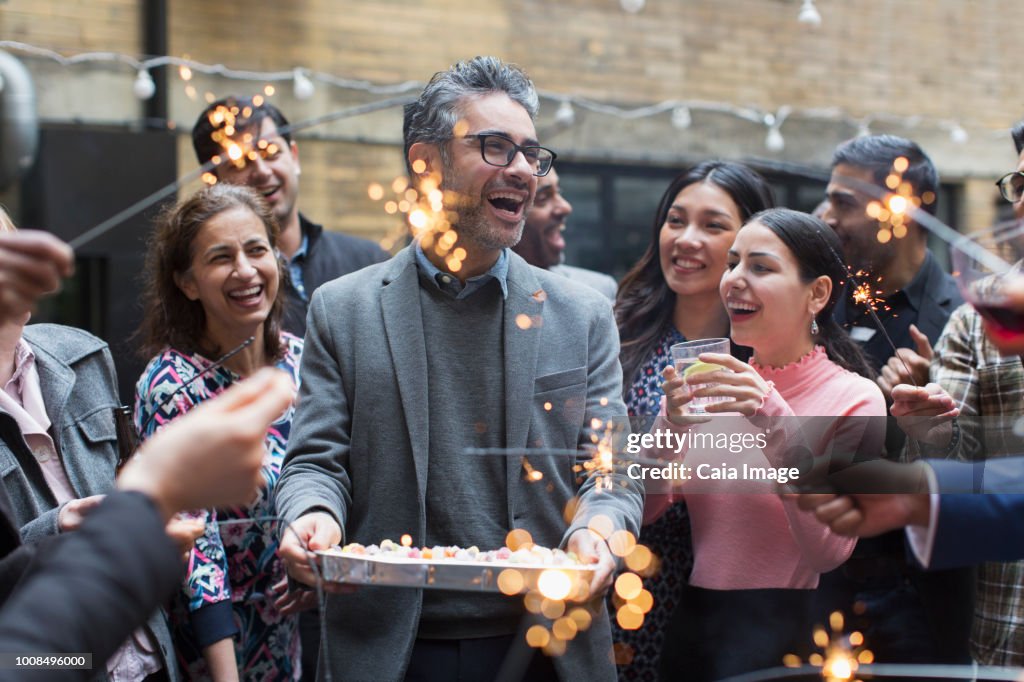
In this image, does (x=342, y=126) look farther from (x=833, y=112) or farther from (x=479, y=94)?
(x=479, y=94)

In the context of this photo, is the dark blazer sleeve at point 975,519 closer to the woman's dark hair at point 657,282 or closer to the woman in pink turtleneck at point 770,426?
the woman in pink turtleneck at point 770,426

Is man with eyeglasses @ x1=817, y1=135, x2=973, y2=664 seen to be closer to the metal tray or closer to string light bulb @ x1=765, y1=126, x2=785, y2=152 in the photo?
the metal tray

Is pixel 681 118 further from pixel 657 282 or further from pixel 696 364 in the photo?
pixel 696 364

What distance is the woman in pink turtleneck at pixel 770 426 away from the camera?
188cm

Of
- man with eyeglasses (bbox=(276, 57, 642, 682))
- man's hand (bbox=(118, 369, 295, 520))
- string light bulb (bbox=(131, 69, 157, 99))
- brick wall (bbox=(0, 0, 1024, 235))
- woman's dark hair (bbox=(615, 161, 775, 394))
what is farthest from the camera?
brick wall (bbox=(0, 0, 1024, 235))

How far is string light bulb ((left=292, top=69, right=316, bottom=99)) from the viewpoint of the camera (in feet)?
18.9

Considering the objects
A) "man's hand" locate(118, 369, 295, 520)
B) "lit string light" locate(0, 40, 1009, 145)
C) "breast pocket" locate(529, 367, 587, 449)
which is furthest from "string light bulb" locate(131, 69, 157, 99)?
"man's hand" locate(118, 369, 295, 520)

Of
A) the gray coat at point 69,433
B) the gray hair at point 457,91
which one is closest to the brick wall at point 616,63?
the gray coat at point 69,433

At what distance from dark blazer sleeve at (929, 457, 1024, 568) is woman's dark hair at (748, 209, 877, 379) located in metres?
0.59

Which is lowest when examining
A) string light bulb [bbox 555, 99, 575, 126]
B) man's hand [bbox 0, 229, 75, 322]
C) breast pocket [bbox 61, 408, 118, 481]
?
breast pocket [bbox 61, 408, 118, 481]

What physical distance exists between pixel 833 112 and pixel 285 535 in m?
6.07

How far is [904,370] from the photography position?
7.05 feet

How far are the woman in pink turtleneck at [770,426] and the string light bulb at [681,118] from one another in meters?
4.69

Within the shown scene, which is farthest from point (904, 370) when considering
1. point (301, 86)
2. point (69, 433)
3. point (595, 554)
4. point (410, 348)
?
point (301, 86)
